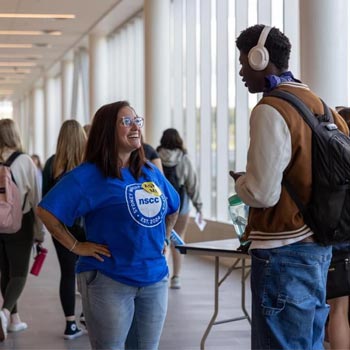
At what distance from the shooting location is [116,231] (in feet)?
10.0

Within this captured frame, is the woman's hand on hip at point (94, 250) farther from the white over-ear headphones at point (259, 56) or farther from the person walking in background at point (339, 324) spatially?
the person walking in background at point (339, 324)

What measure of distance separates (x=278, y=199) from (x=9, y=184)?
3.08m

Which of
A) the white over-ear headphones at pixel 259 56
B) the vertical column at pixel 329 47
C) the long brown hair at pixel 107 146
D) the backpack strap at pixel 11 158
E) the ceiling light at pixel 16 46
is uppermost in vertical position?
the ceiling light at pixel 16 46

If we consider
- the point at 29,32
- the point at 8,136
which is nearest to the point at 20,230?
the point at 8,136

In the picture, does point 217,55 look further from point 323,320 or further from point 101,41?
point 323,320

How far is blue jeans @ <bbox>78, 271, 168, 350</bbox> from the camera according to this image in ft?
9.86

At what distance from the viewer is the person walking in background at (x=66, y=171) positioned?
5266mm

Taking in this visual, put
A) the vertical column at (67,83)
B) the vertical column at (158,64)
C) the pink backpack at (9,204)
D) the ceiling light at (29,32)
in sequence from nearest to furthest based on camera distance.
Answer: the pink backpack at (9,204), the vertical column at (158,64), the ceiling light at (29,32), the vertical column at (67,83)

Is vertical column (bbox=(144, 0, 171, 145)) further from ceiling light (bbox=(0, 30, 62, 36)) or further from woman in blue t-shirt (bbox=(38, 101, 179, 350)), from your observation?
woman in blue t-shirt (bbox=(38, 101, 179, 350))

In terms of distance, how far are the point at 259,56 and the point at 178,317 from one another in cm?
400

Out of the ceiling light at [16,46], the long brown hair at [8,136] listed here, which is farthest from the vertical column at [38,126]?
the long brown hair at [8,136]

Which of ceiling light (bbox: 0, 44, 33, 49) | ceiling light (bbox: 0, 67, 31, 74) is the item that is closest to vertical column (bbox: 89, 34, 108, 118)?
ceiling light (bbox: 0, 44, 33, 49)

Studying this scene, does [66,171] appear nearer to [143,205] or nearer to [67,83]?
[143,205]

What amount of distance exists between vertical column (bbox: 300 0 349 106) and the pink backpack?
223 cm
